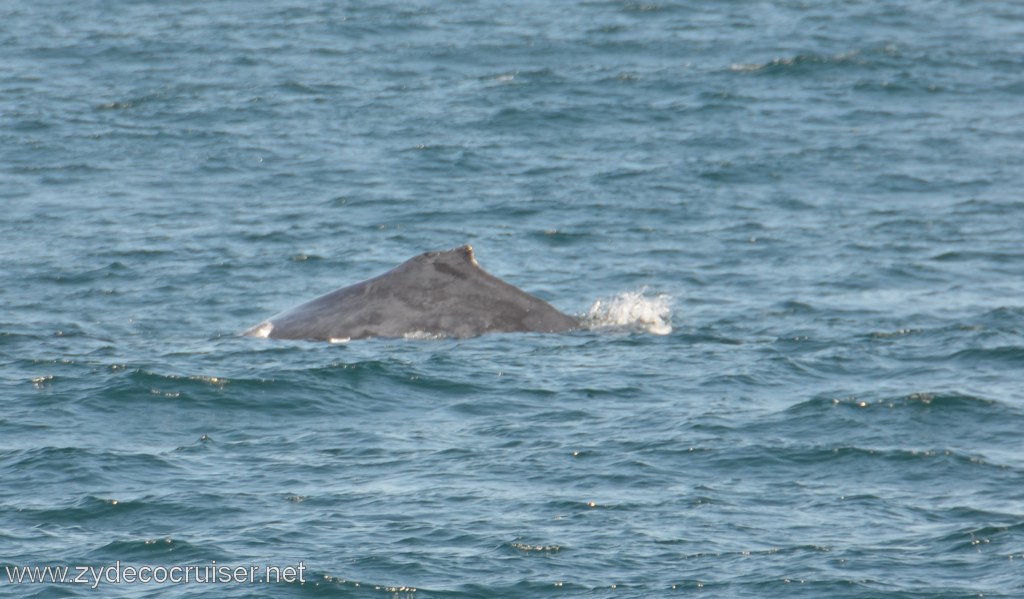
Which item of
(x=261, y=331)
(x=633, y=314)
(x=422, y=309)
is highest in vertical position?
(x=422, y=309)

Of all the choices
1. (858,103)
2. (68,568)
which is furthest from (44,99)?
(68,568)

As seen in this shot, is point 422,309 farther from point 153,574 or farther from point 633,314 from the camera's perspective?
point 153,574

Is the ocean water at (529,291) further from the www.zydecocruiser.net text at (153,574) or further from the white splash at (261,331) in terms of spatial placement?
the white splash at (261,331)

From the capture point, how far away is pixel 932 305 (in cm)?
2356

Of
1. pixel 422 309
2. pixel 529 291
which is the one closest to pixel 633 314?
pixel 529 291

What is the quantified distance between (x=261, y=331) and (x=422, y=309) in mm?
2068

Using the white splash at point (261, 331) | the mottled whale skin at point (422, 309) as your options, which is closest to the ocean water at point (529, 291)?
the white splash at point (261, 331)

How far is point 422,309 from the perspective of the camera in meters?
21.0

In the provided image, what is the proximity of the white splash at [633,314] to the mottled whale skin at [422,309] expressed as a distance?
1.36 m

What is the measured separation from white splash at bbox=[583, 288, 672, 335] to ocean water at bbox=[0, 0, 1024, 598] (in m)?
0.08

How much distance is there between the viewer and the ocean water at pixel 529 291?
47.2 feet

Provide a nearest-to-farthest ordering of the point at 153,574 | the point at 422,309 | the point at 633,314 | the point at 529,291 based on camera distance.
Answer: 1. the point at 153,574
2. the point at 422,309
3. the point at 633,314
4. the point at 529,291

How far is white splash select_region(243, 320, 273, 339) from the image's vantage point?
21047mm

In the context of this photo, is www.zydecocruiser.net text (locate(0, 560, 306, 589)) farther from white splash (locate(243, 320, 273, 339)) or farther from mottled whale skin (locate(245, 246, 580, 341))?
white splash (locate(243, 320, 273, 339))
